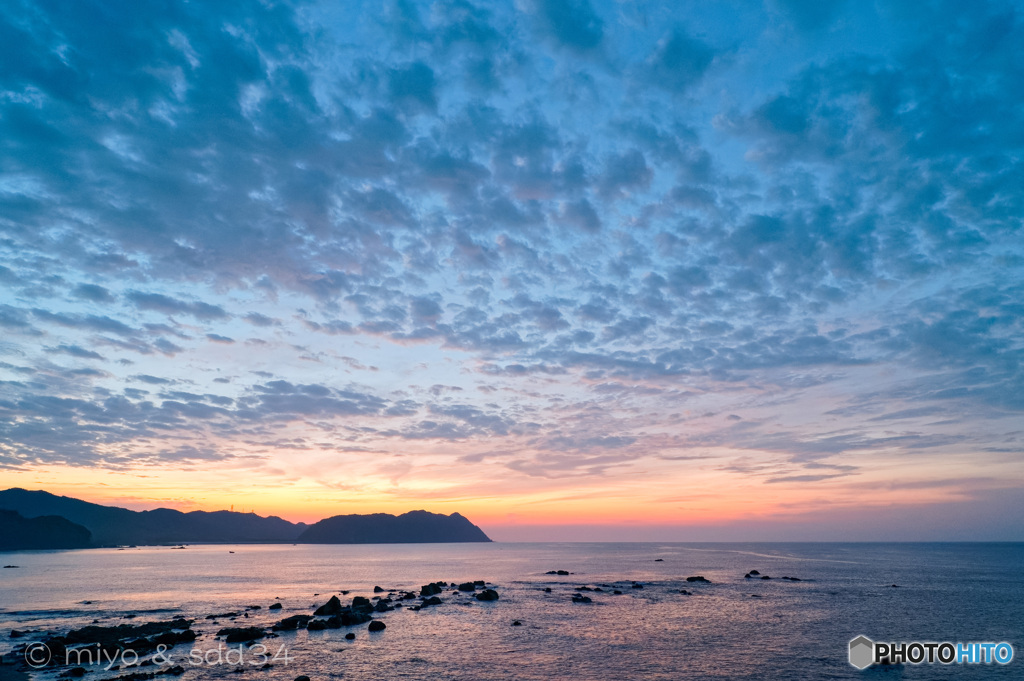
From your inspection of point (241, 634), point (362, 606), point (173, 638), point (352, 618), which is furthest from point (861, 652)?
point (173, 638)

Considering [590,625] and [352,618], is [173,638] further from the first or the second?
[590,625]

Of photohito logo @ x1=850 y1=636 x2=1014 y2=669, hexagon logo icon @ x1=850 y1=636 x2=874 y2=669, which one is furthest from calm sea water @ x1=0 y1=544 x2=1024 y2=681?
photohito logo @ x1=850 y1=636 x2=1014 y2=669

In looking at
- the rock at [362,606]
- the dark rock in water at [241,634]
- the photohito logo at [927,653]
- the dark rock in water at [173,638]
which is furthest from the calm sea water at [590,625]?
the rock at [362,606]

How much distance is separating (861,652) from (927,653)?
636cm

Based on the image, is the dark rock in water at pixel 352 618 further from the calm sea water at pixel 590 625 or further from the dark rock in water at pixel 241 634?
the dark rock in water at pixel 241 634

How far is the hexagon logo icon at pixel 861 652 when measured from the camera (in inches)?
1561

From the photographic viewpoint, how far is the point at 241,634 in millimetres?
46781

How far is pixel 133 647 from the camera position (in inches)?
1660

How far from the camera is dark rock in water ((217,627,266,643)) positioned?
45925 mm

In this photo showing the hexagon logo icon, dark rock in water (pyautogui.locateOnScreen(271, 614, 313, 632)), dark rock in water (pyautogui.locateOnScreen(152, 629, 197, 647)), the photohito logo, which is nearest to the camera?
the hexagon logo icon

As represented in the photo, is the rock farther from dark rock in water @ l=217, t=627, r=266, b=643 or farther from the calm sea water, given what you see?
dark rock in water @ l=217, t=627, r=266, b=643

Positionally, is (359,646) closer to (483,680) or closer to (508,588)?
(483,680)

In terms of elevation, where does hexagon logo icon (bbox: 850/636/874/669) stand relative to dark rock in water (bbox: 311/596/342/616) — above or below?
above

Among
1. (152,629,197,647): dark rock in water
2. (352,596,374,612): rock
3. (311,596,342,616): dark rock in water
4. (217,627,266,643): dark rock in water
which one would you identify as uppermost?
(152,629,197,647): dark rock in water
